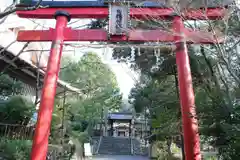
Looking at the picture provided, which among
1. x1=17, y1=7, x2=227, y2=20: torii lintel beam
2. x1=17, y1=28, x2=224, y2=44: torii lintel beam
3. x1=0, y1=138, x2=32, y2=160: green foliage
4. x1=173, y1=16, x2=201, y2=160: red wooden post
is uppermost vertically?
x1=17, y1=7, x2=227, y2=20: torii lintel beam

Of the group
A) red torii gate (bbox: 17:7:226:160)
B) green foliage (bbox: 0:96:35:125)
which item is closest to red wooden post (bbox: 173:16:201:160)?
red torii gate (bbox: 17:7:226:160)

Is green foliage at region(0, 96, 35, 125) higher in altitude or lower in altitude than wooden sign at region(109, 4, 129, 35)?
lower

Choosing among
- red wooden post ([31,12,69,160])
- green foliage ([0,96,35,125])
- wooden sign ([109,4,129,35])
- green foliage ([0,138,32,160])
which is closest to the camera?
red wooden post ([31,12,69,160])

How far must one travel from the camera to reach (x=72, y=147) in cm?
1244

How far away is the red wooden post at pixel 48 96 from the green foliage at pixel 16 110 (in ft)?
5.90

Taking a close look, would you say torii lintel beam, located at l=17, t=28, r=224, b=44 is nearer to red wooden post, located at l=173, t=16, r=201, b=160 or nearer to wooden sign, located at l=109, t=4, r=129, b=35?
wooden sign, located at l=109, t=4, r=129, b=35

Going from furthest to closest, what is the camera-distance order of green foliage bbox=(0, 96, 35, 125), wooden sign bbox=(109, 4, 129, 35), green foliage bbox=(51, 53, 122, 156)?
green foliage bbox=(51, 53, 122, 156)
green foliage bbox=(0, 96, 35, 125)
wooden sign bbox=(109, 4, 129, 35)

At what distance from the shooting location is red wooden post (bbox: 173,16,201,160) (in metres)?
5.94

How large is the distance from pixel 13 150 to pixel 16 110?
193cm

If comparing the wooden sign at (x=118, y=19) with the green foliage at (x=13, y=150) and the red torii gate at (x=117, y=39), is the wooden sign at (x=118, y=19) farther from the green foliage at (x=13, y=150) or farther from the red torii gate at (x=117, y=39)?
the green foliage at (x=13, y=150)

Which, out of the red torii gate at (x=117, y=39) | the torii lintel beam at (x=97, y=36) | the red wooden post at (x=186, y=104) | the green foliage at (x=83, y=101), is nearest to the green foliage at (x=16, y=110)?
the green foliage at (x=83, y=101)

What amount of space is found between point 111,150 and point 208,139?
20.2 m

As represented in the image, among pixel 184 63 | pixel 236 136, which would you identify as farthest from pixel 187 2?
pixel 236 136

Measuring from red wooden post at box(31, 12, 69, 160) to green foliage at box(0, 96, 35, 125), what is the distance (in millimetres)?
1798
